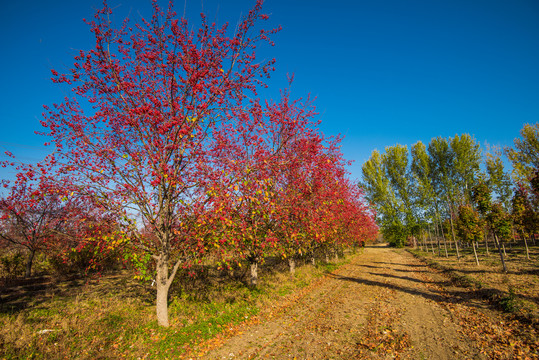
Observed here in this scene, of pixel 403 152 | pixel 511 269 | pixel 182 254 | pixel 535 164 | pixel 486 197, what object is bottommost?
pixel 511 269

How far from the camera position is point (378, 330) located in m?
6.61

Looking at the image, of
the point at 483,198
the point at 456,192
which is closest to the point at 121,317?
the point at 483,198

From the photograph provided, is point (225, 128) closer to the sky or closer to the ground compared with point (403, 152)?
closer to the ground

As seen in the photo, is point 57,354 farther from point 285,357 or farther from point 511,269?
point 511,269

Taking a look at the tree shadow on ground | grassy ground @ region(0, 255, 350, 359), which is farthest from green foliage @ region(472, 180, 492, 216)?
the tree shadow on ground

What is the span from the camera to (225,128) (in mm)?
8156

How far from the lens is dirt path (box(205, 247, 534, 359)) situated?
5457mm

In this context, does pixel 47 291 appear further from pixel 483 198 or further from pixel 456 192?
pixel 456 192

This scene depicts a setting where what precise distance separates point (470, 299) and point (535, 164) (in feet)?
52.4

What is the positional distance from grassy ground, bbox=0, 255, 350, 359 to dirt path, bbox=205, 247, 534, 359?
3.53 feet

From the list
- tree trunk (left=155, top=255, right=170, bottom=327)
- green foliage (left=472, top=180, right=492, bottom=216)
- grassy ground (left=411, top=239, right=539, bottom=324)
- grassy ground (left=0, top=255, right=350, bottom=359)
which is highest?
green foliage (left=472, top=180, right=492, bottom=216)

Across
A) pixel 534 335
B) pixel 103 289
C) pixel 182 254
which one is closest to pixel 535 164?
pixel 534 335

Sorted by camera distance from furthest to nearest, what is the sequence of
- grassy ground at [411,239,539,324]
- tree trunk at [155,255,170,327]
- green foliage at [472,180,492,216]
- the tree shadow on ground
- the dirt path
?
green foliage at [472,180,492,216] → the tree shadow on ground → grassy ground at [411,239,539,324] → tree trunk at [155,255,170,327] → the dirt path

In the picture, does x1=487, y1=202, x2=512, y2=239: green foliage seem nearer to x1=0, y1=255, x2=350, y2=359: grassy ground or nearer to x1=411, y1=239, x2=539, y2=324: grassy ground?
x1=411, y1=239, x2=539, y2=324: grassy ground
